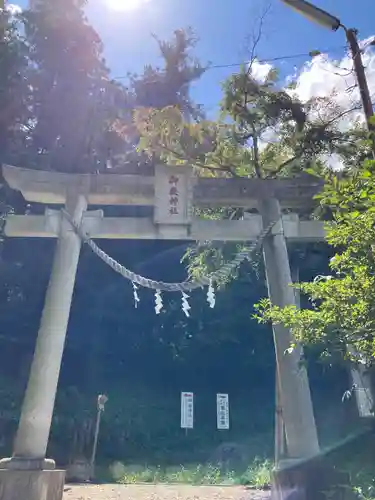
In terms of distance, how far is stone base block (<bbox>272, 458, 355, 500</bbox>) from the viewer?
575 centimetres

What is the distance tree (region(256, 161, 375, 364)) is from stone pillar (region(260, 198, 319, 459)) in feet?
4.55

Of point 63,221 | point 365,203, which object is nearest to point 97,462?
point 63,221

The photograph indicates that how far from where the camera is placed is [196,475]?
12.3 metres

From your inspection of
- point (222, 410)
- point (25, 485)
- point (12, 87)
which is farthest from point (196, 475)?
point (12, 87)

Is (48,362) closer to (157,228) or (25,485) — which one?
(25,485)

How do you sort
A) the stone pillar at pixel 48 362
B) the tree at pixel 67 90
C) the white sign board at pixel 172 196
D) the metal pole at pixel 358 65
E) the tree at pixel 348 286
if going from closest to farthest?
the tree at pixel 348 286 < the metal pole at pixel 358 65 < the stone pillar at pixel 48 362 < the white sign board at pixel 172 196 < the tree at pixel 67 90

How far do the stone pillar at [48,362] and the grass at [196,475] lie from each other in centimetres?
609

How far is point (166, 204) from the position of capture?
6941mm

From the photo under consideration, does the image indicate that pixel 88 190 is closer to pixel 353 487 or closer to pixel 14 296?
pixel 353 487

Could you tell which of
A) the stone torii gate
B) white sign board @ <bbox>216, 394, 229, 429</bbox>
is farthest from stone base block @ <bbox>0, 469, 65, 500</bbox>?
white sign board @ <bbox>216, 394, 229, 429</bbox>

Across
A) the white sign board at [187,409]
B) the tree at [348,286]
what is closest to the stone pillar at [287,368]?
the tree at [348,286]

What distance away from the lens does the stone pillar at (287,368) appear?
619 centimetres

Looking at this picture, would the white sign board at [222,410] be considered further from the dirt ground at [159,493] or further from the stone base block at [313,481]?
the stone base block at [313,481]

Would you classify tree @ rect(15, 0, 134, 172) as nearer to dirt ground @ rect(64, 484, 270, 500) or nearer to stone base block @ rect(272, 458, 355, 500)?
dirt ground @ rect(64, 484, 270, 500)
